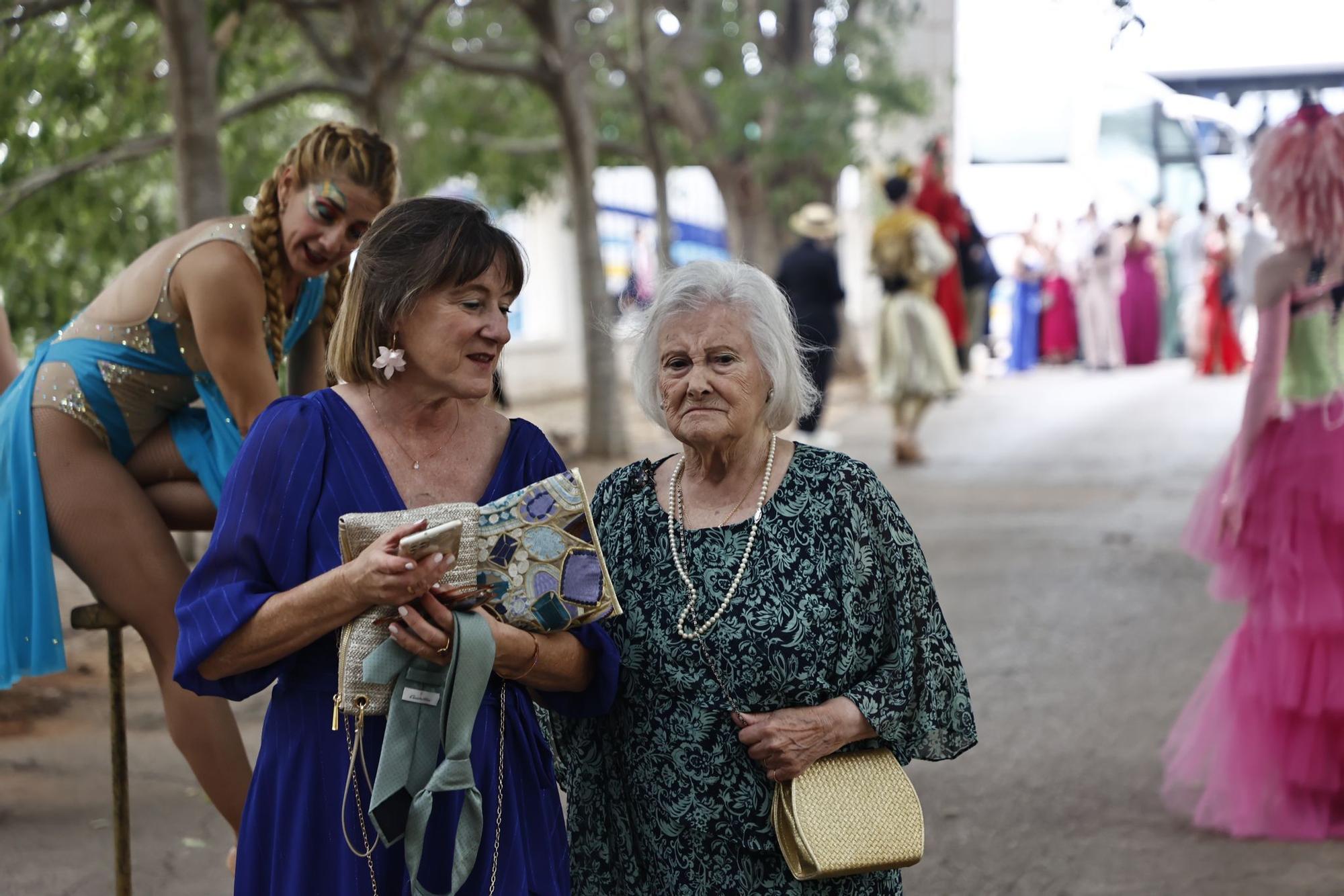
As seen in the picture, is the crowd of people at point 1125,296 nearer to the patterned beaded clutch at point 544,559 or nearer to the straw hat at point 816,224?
the straw hat at point 816,224

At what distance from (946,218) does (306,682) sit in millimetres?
13296

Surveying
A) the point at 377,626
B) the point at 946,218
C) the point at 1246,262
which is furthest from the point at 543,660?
the point at 1246,262

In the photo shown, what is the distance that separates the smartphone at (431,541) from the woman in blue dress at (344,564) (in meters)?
0.13

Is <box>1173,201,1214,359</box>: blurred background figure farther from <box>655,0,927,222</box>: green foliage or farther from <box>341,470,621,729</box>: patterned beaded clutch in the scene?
<box>341,470,621,729</box>: patterned beaded clutch

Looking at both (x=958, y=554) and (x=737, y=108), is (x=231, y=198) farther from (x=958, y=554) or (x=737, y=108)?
(x=737, y=108)

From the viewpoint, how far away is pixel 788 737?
2.71 m

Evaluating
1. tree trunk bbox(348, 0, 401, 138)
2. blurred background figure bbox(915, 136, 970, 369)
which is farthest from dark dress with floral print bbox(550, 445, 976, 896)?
blurred background figure bbox(915, 136, 970, 369)

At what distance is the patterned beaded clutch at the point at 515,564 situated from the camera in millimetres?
2395

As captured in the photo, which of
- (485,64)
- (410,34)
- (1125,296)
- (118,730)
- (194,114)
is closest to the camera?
(118,730)

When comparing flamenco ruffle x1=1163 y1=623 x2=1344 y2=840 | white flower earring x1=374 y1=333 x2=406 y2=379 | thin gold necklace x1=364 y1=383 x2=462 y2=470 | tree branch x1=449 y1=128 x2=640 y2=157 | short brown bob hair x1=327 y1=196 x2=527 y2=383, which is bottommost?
flamenco ruffle x1=1163 y1=623 x2=1344 y2=840

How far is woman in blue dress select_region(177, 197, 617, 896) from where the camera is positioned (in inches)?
97.0

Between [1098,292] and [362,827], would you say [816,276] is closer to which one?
[362,827]

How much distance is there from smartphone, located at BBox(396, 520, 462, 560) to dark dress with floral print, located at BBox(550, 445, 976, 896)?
60cm

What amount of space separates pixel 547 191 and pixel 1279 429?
13.6 m
